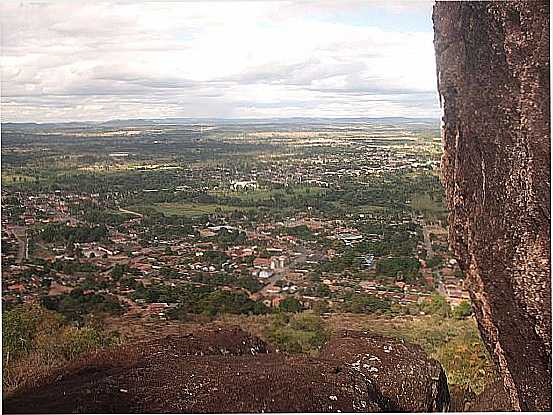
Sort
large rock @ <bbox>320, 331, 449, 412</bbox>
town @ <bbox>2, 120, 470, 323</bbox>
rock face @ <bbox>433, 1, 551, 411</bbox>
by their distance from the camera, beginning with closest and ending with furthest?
rock face @ <bbox>433, 1, 551, 411</bbox>
large rock @ <bbox>320, 331, 449, 412</bbox>
town @ <bbox>2, 120, 470, 323</bbox>

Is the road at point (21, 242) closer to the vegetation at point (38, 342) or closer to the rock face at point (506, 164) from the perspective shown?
the vegetation at point (38, 342)

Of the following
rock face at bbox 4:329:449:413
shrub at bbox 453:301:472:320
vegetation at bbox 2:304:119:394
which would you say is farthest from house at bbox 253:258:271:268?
shrub at bbox 453:301:472:320

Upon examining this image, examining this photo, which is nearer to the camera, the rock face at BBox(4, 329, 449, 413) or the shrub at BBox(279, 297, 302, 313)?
the rock face at BBox(4, 329, 449, 413)

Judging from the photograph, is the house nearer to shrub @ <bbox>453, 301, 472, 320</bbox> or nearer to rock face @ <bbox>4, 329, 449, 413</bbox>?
rock face @ <bbox>4, 329, 449, 413</bbox>

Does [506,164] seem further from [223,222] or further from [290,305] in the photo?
[223,222]

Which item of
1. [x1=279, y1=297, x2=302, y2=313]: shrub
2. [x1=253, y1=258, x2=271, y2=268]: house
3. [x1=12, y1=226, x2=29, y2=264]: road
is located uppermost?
[x1=12, y1=226, x2=29, y2=264]: road

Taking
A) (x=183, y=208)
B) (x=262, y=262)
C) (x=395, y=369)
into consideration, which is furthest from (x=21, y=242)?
(x=395, y=369)

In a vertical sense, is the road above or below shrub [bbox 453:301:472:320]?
above
